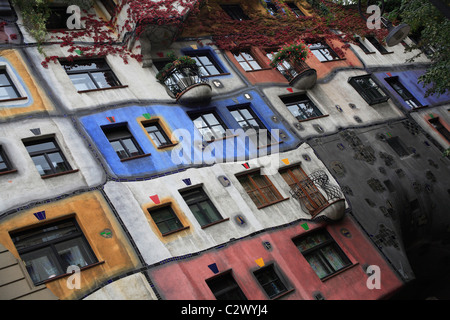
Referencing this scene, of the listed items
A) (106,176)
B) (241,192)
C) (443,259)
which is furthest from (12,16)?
(443,259)

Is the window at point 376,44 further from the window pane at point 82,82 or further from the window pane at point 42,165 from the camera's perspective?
the window pane at point 42,165

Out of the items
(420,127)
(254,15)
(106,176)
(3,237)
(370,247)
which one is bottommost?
(370,247)

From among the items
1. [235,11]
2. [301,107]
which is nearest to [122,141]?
[301,107]

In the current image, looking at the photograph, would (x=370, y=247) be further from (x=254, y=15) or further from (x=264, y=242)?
(x=254, y=15)

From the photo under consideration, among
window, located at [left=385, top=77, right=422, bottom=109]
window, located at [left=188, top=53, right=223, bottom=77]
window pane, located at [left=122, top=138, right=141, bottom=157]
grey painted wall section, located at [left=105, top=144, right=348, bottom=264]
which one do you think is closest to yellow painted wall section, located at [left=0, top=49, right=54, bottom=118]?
window pane, located at [left=122, top=138, right=141, bottom=157]

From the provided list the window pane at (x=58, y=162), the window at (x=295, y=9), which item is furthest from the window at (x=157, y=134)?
the window at (x=295, y=9)
